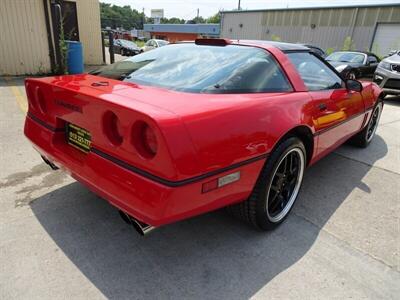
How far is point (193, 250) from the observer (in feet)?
7.22

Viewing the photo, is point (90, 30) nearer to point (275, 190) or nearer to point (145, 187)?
point (275, 190)

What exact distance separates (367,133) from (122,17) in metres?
111

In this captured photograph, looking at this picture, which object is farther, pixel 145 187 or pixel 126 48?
pixel 126 48

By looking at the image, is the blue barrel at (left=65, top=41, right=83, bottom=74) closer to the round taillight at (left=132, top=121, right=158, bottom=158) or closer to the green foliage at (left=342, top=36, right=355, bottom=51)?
the round taillight at (left=132, top=121, right=158, bottom=158)

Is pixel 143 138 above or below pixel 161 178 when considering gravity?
above

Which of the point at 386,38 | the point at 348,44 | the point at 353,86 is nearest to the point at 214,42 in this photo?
the point at 353,86

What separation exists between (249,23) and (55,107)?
29784 millimetres

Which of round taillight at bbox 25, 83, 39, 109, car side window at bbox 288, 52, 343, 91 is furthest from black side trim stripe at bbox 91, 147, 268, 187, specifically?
car side window at bbox 288, 52, 343, 91

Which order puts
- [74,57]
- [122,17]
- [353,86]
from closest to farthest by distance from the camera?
[353,86]
[74,57]
[122,17]

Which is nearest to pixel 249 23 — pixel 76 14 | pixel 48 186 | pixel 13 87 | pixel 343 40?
pixel 343 40

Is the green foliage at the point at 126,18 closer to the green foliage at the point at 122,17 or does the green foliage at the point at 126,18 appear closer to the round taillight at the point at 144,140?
the green foliage at the point at 122,17

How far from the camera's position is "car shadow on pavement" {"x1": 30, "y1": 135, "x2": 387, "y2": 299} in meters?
1.89

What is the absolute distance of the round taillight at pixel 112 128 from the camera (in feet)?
5.92

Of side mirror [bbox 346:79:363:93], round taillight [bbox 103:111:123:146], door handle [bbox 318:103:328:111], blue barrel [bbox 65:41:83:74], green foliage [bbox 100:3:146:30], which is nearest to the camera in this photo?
round taillight [bbox 103:111:123:146]
